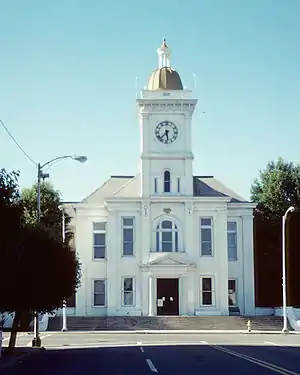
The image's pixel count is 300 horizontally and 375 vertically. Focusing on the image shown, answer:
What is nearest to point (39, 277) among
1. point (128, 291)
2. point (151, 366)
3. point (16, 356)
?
point (16, 356)

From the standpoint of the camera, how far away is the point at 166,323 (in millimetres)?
57406

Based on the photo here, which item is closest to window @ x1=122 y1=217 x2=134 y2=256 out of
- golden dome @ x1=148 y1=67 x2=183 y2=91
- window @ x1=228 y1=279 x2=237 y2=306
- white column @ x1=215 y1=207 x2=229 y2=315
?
white column @ x1=215 y1=207 x2=229 y2=315

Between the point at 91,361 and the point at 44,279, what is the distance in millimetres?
4126

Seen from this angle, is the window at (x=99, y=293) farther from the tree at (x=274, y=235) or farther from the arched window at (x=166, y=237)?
the tree at (x=274, y=235)

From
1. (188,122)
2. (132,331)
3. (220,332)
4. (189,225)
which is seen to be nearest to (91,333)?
(132,331)

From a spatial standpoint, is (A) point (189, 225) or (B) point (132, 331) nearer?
(B) point (132, 331)

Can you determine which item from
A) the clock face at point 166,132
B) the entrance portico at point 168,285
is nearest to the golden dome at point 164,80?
the clock face at point 166,132

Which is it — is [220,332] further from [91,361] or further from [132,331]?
[91,361]

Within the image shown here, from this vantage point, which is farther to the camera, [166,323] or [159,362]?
[166,323]

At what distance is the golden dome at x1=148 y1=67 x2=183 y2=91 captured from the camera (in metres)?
62.9

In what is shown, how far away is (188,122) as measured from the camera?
62.2 metres

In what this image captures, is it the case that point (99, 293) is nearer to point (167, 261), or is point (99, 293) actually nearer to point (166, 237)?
point (167, 261)

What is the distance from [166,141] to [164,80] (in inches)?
204

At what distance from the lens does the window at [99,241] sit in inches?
2453
